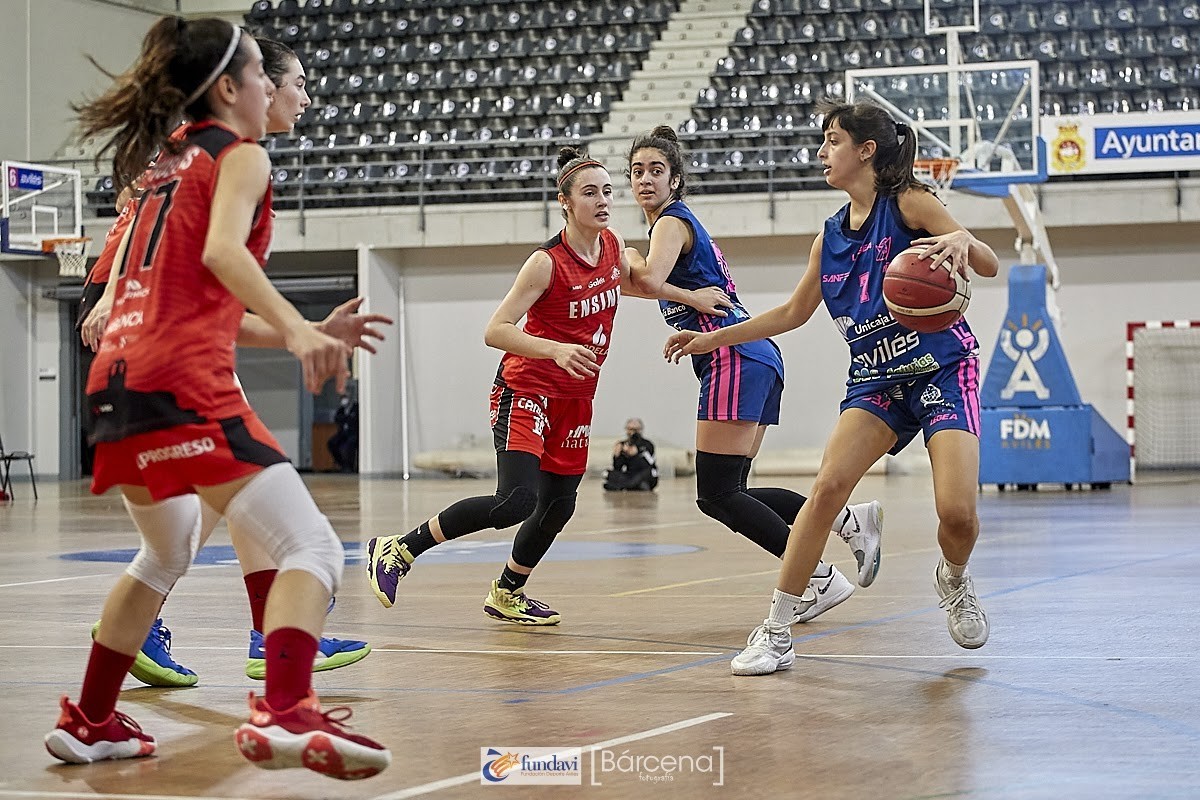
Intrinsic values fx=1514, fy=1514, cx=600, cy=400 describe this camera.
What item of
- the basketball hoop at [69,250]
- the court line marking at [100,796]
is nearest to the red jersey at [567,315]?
the court line marking at [100,796]

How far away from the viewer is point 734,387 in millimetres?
6227

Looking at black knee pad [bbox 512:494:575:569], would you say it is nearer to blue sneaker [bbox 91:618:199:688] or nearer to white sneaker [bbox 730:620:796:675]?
white sneaker [bbox 730:620:796:675]

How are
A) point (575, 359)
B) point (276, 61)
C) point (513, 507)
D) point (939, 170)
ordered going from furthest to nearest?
point (939, 170), point (513, 507), point (575, 359), point (276, 61)

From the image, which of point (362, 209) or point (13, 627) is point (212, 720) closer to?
point (13, 627)

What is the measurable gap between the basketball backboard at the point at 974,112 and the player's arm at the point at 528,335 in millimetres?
10755

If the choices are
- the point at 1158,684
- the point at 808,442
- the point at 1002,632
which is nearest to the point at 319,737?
the point at 1158,684

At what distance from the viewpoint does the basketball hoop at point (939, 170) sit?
51.2ft

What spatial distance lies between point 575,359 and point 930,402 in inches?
46.8

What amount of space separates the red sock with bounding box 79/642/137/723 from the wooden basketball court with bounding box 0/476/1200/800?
14 centimetres

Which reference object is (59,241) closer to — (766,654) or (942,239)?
(766,654)

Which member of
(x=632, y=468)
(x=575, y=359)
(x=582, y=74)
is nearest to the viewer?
(x=575, y=359)

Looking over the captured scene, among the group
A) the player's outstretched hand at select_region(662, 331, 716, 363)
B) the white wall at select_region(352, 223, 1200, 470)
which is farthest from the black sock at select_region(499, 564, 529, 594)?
the white wall at select_region(352, 223, 1200, 470)

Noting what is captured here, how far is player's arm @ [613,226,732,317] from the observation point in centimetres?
601

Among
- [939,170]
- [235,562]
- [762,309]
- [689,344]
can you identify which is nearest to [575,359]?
[689,344]
